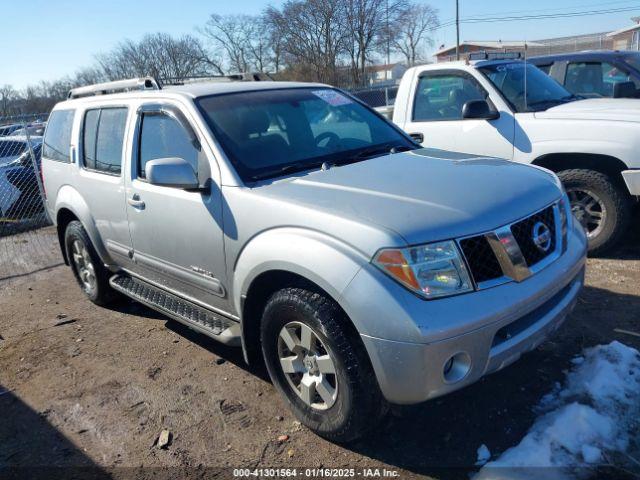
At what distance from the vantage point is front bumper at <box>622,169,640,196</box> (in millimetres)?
4582

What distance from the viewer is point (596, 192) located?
4.96 meters

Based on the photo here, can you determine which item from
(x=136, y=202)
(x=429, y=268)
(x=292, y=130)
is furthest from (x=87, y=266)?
(x=429, y=268)

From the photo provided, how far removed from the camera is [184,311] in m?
3.68

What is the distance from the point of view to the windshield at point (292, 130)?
3.28 m

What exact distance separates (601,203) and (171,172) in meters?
3.97

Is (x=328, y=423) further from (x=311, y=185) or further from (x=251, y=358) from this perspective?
(x=311, y=185)

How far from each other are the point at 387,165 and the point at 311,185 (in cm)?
58

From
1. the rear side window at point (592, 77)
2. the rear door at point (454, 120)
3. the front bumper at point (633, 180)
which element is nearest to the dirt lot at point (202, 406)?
the front bumper at point (633, 180)

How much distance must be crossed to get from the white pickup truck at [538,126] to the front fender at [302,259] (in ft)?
6.89

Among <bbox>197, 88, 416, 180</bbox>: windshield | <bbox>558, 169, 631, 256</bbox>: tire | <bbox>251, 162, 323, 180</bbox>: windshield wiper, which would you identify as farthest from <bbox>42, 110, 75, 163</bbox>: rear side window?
<bbox>558, 169, 631, 256</bbox>: tire

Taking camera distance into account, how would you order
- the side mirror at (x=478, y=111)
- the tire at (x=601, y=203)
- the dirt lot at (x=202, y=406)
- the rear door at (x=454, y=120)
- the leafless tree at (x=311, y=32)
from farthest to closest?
the leafless tree at (x=311, y=32)
the rear door at (x=454, y=120)
the side mirror at (x=478, y=111)
the tire at (x=601, y=203)
the dirt lot at (x=202, y=406)

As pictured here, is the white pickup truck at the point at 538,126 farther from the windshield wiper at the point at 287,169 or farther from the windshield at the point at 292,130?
the windshield wiper at the point at 287,169

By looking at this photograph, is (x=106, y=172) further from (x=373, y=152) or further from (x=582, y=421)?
(x=582, y=421)

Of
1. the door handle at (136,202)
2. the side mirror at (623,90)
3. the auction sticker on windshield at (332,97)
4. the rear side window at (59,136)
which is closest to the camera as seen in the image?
the door handle at (136,202)
